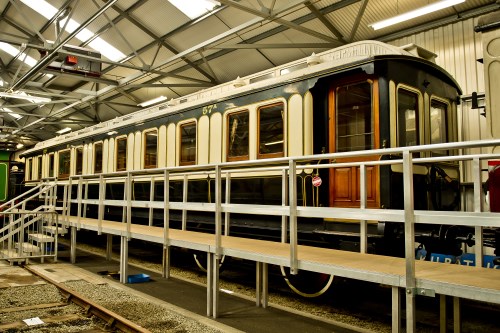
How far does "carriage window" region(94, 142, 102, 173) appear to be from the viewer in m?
12.0

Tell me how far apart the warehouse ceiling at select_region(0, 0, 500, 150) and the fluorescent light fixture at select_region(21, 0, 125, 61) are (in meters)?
0.04

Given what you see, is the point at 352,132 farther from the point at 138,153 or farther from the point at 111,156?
the point at 111,156

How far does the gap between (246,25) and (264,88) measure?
3988mm

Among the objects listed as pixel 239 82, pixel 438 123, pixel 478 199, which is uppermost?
pixel 239 82

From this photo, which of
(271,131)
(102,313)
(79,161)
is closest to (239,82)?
(271,131)

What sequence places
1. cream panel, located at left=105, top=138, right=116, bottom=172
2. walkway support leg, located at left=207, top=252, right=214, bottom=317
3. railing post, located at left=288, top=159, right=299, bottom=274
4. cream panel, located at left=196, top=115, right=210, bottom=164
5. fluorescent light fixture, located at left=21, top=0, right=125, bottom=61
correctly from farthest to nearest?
fluorescent light fixture, located at left=21, top=0, right=125, bottom=61
cream panel, located at left=105, top=138, right=116, bottom=172
cream panel, located at left=196, top=115, right=210, bottom=164
walkway support leg, located at left=207, top=252, right=214, bottom=317
railing post, located at left=288, top=159, right=299, bottom=274

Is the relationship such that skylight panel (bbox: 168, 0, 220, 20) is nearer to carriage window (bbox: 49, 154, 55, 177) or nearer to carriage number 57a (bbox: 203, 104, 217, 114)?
carriage number 57a (bbox: 203, 104, 217, 114)

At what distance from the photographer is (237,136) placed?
7238 mm

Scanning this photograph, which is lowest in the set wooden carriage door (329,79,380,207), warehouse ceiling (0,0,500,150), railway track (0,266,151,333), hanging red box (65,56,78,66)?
railway track (0,266,151,333)

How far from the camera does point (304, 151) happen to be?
6008mm

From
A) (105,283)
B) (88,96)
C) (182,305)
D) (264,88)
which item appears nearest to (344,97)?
(264,88)

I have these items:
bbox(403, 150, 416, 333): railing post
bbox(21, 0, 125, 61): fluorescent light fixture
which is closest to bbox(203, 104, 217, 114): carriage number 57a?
bbox(403, 150, 416, 333): railing post

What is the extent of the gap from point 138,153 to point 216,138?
3.21 m

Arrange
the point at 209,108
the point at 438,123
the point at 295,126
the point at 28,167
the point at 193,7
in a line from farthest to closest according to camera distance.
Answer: the point at 28,167
the point at 193,7
the point at 209,108
the point at 438,123
the point at 295,126
